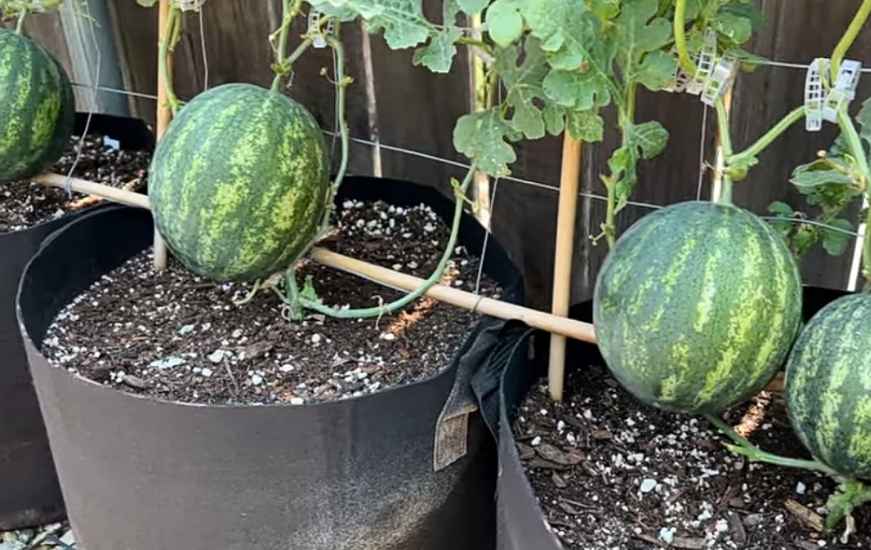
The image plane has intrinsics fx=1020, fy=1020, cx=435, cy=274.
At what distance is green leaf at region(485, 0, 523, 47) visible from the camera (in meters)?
1.21

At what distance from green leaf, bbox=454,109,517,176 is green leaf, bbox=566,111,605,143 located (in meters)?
0.12

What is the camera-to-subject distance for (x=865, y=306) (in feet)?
4.14

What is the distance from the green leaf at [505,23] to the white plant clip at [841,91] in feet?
1.37

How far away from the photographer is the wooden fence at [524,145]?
5.90 feet

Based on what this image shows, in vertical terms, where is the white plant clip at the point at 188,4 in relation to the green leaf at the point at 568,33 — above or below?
below

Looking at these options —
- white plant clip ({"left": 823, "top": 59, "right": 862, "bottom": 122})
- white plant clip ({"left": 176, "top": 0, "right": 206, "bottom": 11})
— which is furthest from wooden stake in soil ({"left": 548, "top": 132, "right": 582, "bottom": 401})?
white plant clip ({"left": 176, "top": 0, "right": 206, "bottom": 11})

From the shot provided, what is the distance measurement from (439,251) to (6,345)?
3.03ft

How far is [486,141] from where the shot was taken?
5.03 feet

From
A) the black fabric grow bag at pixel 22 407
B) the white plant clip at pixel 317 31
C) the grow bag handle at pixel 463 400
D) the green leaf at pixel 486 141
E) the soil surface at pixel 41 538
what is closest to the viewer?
the green leaf at pixel 486 141

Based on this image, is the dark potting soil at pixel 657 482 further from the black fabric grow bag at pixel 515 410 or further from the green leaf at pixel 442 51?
the green leaf at pixel 442 51

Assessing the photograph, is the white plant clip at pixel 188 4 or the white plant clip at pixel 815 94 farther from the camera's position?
the white plant clip at pixel 188 4

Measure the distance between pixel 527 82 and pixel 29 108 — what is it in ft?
3.89

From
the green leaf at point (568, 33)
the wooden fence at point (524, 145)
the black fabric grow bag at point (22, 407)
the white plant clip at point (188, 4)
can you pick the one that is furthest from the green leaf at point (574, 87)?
the black fabric grow bag at point (22, 407)

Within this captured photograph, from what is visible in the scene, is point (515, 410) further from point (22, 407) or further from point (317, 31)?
point (22, 407)
